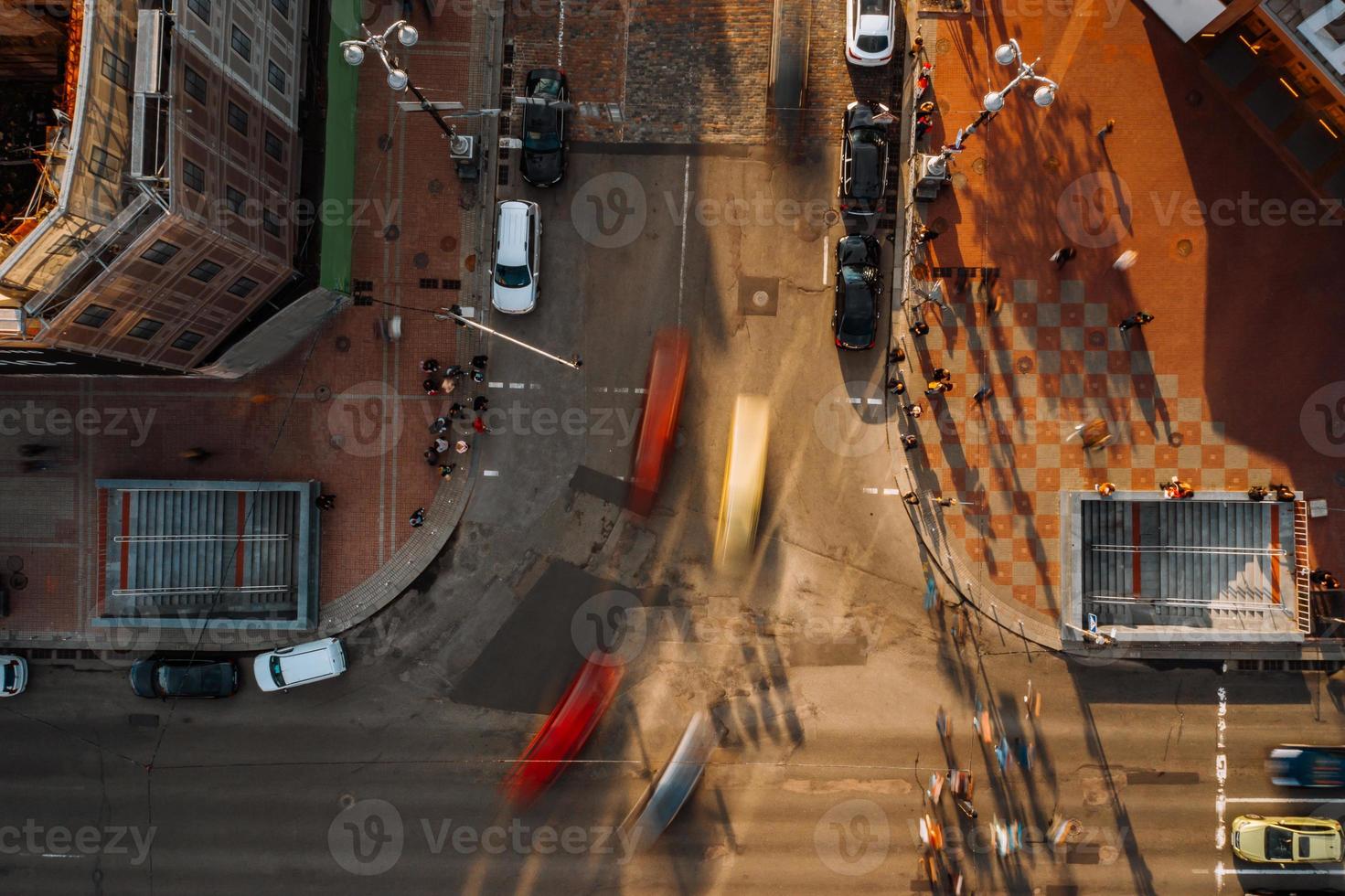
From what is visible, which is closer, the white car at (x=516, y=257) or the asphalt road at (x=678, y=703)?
the white car at (x=516, y=257)

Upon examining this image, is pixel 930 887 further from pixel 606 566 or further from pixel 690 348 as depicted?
pixel 690 348

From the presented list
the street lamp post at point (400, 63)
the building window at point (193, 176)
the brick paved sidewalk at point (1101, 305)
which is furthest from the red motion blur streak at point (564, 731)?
the building window at point (193, 176)

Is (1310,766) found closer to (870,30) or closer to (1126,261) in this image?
(1126,261)

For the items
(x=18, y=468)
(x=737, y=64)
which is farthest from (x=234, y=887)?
(x=737, y=64)

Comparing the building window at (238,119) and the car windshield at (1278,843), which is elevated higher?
the building window at (238,119)

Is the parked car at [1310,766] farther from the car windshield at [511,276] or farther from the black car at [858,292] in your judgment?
the car windshield at [511,276]

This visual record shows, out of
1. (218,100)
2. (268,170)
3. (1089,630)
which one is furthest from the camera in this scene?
(1089,630)

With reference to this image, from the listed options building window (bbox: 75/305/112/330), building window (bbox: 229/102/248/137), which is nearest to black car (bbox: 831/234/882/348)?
building window (bbox: 229/102/248/137)
